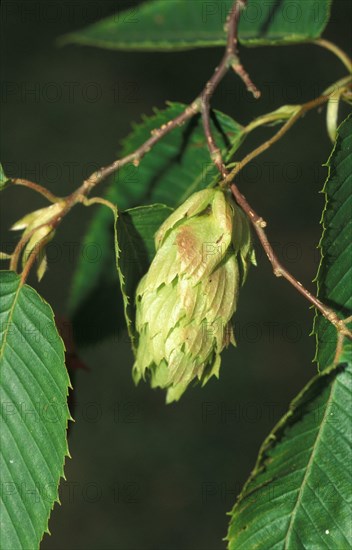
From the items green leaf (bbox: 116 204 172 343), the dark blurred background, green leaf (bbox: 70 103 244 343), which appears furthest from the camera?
the dark blurred background

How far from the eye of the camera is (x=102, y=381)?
12.1 ft

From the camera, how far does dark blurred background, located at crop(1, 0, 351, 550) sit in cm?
361

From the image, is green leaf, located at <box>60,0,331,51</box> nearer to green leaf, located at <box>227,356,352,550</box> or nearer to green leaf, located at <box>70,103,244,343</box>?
green leaf, located at <box>70,103,244,343</box>

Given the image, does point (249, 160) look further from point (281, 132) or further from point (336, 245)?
point (336, 245)

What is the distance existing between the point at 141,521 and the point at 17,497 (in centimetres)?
246

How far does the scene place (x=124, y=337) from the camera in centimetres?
323

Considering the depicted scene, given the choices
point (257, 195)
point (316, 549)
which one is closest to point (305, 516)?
point (316, 549)

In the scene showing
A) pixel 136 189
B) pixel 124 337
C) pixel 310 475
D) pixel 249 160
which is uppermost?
pixel 249 160

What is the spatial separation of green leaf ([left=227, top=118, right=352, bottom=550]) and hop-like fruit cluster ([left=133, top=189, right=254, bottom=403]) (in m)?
0.14

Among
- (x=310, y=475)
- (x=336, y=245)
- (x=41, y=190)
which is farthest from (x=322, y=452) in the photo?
(x=41, y=190)

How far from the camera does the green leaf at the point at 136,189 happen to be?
5.12ft

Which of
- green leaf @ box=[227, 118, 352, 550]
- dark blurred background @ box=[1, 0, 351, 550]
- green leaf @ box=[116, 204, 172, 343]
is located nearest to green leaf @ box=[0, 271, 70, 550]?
green leaf @ box=[116, 204, 172, 343]

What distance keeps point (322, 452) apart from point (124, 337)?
2.07m

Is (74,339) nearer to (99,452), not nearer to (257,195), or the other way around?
(99,452)
